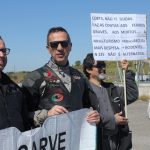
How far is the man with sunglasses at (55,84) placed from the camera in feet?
14.1

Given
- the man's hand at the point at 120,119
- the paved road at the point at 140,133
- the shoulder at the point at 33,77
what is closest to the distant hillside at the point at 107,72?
the shoulder at the point at 33,77

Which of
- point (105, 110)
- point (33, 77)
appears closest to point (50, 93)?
point (33, 77)

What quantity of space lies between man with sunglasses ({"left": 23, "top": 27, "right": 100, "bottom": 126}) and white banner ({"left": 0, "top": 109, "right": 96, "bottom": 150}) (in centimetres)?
8

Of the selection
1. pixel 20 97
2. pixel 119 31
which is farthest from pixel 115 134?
pixel 20 97

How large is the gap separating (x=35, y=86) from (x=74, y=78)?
390 mm

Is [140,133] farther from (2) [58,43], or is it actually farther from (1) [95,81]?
(2) [58,43]

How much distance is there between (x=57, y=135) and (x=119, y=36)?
237 centimetres

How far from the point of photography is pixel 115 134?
5.83m

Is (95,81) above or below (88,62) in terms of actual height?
below

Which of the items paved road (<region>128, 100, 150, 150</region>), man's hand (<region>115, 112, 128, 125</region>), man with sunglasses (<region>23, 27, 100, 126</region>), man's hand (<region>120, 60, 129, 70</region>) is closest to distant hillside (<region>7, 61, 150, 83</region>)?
man with sunglasses (<region>23, 27, 100, 126</region>)

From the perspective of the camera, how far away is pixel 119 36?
6.16m

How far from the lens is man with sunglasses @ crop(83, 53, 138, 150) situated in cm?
546

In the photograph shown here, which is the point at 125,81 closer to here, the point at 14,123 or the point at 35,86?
the point at 35,86

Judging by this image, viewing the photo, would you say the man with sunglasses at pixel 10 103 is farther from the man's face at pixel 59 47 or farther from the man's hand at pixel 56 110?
the man's face at pixel 59 47
